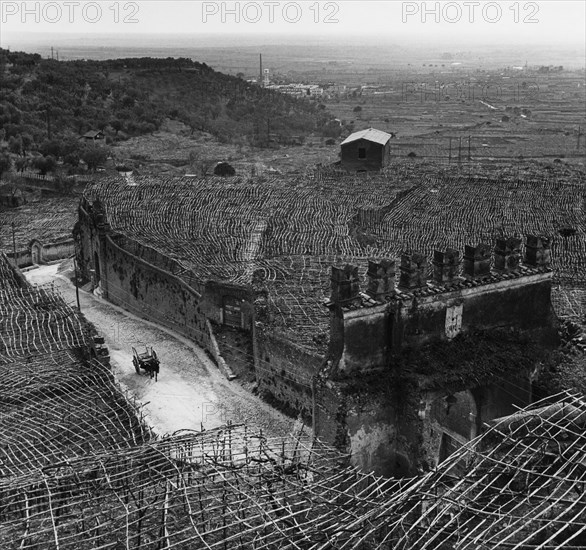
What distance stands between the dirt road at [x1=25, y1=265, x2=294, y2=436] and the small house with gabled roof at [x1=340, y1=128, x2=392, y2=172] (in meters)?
31.4

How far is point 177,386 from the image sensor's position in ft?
94.5

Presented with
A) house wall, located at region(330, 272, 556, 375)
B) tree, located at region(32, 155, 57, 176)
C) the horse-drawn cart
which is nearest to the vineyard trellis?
house wall, located at region(330, 272, 556, 375)

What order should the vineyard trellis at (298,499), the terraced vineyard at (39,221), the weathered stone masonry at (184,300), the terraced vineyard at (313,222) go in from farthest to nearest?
the terraced vineyard at (39,221)
the terraced vineyard at (313,222)
the weathered stone masonry at (184,300)
the vineyard trellis at (298,499)

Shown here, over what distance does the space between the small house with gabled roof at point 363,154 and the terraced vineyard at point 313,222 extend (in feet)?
28.5

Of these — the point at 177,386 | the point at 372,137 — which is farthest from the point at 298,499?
the point at 372,137

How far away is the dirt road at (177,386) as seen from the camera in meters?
25.8

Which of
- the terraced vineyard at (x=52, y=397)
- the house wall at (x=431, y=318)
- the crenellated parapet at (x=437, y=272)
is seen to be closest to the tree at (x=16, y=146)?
the terraced vineyard at (x=52, y=397)

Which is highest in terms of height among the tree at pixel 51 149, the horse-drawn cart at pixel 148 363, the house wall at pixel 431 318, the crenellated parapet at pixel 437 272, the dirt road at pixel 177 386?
the crenellated parapet at pixel 437 272

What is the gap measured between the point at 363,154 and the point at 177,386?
3904 centimetres

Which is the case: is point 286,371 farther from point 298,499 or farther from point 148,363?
point 298,499

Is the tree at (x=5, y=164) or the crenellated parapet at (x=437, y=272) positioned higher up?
the crenellated parapet at (x=437, y=272)

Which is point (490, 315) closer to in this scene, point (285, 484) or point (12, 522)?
point (285, 484)

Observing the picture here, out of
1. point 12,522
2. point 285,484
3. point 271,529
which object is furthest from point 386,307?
point 12,522

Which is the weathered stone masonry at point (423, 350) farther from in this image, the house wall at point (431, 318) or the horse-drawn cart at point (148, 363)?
the horse-drawn cart at point (148, 363)
